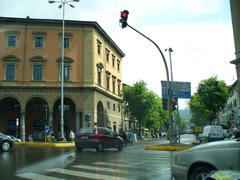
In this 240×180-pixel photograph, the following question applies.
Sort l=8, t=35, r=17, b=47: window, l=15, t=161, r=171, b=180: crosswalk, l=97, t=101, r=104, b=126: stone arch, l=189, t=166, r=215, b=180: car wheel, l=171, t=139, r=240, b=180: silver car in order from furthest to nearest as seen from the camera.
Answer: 1. l=97, t=101, r=104, b=126: stone arch
2. l=8, t=35, r=17, b=47: window
3. l=15, t=161, r=171, b=180: crosswalk
4. l=189, t=166, r=215, b=180: car wheel
5. l=171, t=139, r=240, b=180: silver car

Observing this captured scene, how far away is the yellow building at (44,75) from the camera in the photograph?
46.7m

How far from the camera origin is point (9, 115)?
48.7 meters

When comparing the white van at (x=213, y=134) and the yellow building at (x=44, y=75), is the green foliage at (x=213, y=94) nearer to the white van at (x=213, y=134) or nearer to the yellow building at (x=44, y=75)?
the yellow building at (x=44, y=75)

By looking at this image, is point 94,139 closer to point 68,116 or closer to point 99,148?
point 99,148

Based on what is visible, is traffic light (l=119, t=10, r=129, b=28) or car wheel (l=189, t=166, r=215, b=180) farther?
traffic light (l=119, t=10, r=129, b=28)

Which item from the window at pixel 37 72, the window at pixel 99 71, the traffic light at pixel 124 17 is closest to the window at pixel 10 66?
the window at pixel 37 72

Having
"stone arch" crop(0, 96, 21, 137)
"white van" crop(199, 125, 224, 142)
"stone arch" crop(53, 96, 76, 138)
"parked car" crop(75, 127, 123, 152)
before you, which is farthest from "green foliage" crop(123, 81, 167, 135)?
"parked car" crop(75, 127, 123, 152)

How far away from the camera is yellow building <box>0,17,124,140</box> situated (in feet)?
153

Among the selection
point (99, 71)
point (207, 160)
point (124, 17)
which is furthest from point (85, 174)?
point (99, 71)

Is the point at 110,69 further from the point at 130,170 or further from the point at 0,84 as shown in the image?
the point at 130,170

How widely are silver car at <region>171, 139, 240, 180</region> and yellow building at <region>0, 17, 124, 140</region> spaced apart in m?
39.0

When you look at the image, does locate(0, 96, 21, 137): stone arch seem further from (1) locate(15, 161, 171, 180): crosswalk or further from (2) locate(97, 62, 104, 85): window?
(1) locate(15, 161, 171, 180): crosswalk

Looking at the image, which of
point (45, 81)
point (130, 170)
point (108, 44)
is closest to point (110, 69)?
point (108, 44)

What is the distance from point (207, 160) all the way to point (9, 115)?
44872 millimetres
